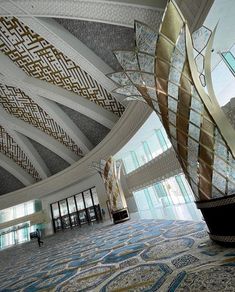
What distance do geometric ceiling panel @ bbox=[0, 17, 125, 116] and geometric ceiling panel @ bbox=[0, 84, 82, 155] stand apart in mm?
1638

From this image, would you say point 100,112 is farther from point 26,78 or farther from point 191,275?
point 191,275

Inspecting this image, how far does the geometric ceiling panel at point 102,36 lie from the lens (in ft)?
17.7

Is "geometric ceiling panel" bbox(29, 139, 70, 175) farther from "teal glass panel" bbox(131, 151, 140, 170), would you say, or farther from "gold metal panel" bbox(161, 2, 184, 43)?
"gold metal panel" bbox(161, 2, 184, 43)

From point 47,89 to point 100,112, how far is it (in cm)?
225

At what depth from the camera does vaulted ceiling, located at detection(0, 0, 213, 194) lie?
4820mm

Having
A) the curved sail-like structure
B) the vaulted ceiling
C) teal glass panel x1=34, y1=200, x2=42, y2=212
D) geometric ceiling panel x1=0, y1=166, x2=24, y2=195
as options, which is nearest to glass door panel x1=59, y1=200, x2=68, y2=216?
teal glass panel x1=34, y1=200, x2=42, y2=212

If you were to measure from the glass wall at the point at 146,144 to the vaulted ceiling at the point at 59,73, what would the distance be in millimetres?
1300

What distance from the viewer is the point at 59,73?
24.0ft

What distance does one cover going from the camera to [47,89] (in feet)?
25.3

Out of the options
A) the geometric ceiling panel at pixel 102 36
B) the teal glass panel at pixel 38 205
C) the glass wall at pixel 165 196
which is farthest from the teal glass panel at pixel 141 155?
the teal glass panel at pixel 38 205

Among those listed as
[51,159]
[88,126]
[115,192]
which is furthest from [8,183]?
[115,192]

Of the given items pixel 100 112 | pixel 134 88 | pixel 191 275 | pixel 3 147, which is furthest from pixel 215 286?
pixel 3 147

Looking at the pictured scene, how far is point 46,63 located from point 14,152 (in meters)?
7.54

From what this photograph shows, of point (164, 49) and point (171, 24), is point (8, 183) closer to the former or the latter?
point (164, 49)
